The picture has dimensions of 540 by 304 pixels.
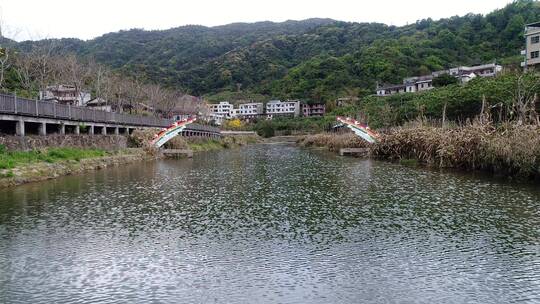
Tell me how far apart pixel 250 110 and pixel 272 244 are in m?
142

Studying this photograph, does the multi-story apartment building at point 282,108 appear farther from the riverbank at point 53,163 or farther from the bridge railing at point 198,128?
the riverbank at point 53,163

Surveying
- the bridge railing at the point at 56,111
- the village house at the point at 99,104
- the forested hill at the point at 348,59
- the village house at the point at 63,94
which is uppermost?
the forested hill at the point at 348,59

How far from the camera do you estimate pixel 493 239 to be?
12969 millimetres

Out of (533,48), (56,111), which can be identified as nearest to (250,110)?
(533,48)

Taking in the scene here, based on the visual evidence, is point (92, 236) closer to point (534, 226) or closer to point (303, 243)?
point (303, 243)

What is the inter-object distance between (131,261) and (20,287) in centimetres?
252

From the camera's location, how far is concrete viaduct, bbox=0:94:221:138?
29.0 m

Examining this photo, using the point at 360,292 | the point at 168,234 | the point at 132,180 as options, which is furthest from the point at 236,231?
the point at 132,180

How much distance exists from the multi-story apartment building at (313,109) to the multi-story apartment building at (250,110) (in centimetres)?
1913

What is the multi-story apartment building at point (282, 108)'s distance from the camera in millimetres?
139550

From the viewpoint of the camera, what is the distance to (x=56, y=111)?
1361 inches

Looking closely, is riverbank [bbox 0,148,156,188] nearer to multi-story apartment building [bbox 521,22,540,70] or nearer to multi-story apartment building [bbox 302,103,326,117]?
multi-story apartment building [bbox 521,22,540,70]

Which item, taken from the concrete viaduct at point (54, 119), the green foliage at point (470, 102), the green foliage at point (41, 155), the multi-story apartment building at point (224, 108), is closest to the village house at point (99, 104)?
the concrete viaduct at point (54, 119)

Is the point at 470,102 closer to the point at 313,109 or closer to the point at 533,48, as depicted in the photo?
the point at 533,48
